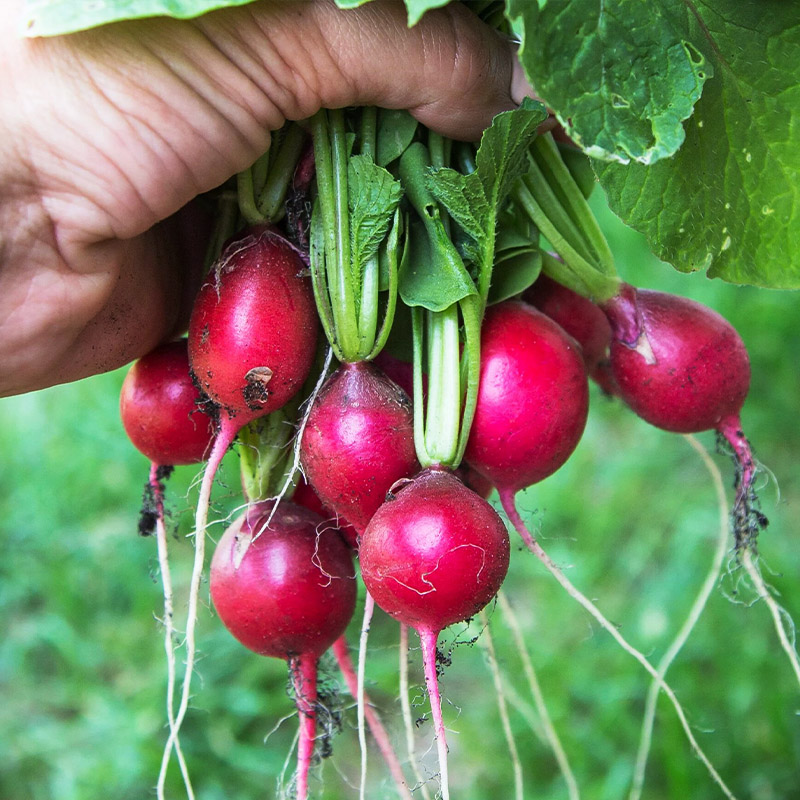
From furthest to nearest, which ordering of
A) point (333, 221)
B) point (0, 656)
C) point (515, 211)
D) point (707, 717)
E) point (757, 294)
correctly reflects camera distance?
point (757, 294), point (0, 656), point (707, 717), point (515, 211), point (333, 221)

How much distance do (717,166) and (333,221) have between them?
45 centimetres

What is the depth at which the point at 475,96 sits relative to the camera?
3.26 feet

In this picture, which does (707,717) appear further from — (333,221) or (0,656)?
(0,656)

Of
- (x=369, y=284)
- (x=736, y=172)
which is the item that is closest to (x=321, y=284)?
(x=369, y=284)

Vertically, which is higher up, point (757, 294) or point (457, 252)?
point (457, 252)

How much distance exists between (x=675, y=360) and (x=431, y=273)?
1.21 feet

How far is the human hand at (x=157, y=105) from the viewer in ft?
2.86

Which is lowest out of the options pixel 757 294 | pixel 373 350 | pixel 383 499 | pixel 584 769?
pixel 584 769

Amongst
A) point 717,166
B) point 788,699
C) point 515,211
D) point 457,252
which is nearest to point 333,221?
point 457,252

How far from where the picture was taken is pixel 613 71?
0.83 m

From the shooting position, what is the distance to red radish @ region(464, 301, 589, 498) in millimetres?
1038

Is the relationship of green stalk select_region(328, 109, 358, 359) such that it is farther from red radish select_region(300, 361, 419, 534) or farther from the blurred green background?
the blurred green background

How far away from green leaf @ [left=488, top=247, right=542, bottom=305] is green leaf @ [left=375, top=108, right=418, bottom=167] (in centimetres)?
18

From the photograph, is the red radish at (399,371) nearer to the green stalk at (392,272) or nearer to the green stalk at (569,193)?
the green stalk at (392,272)
